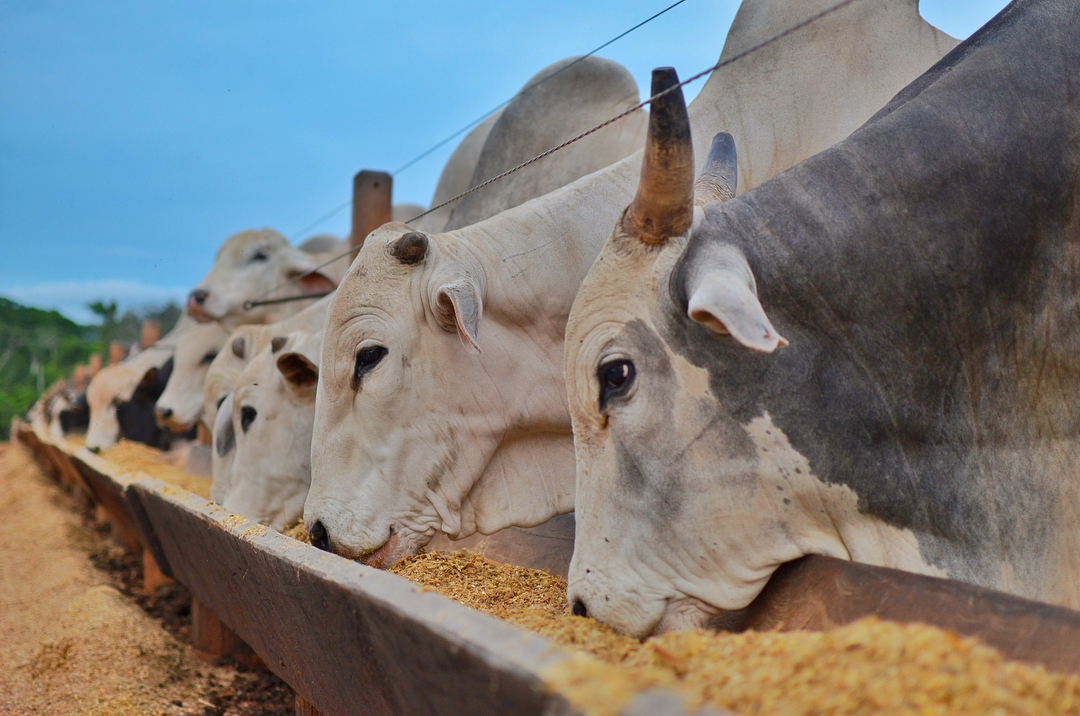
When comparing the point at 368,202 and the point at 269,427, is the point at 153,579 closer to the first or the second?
the point at 269,427

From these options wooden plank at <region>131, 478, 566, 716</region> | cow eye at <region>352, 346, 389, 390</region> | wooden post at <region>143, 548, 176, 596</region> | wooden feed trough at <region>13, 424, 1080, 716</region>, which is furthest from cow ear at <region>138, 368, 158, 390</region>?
wooden feed trough at <region>13, 424, 1080, 716</region>

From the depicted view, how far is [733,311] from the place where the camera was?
1453 mm

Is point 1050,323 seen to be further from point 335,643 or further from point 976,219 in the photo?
point 335,643

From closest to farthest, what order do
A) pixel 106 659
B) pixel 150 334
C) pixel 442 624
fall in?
pixel 442 624
pixel 106 659
pixel 150 334

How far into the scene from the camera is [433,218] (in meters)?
5.07

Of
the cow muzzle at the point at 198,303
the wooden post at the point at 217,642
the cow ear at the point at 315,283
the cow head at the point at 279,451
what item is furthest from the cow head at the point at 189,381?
the wooden post at the point at 217,642

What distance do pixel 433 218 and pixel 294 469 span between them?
6.04 feet

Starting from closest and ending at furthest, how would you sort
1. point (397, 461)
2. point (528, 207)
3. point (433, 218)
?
point (397, 461) < point (528, 207) < point (433, 218)

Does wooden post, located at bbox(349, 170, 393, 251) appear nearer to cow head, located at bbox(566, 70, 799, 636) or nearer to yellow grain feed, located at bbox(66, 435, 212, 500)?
yellow grain feed, located at bbox(66, 435, 212, 500)

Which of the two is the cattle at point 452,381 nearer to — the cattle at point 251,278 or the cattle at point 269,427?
the cattle at point 269,427

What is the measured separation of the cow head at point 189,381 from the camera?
7.20m

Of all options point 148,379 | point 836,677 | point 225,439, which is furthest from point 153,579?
point 148,379

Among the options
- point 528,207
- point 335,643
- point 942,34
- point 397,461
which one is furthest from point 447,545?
point 942,34

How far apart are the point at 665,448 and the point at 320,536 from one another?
1.43 metres
